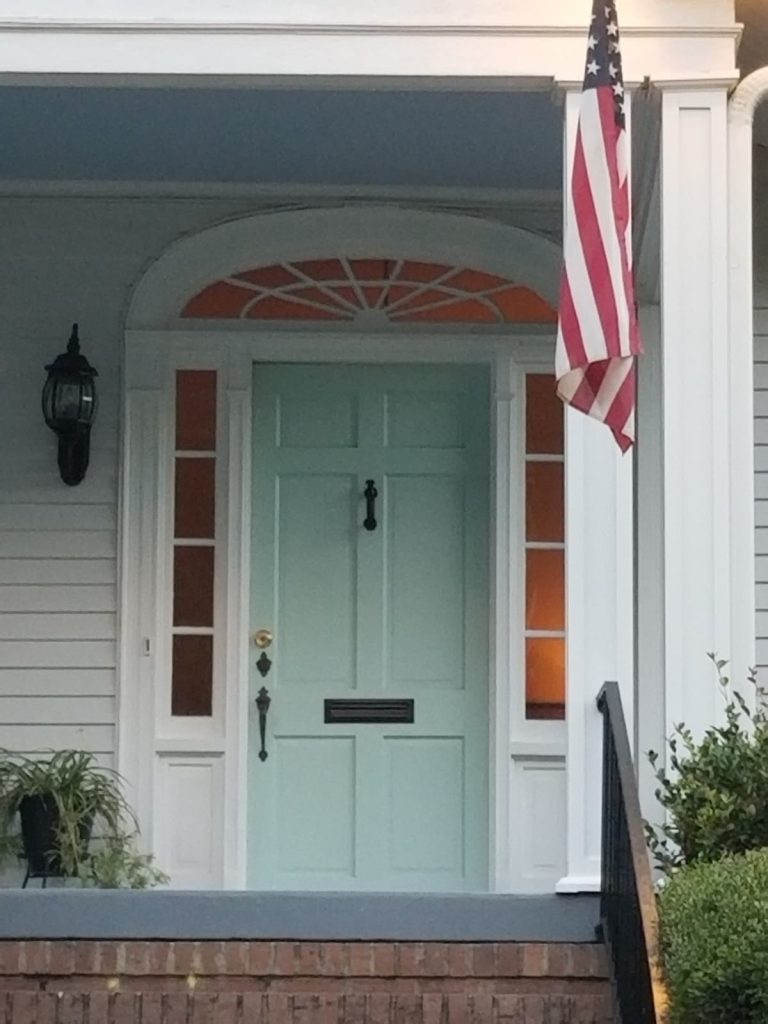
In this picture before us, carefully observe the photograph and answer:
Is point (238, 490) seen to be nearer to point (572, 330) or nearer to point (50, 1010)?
point (572, 330)

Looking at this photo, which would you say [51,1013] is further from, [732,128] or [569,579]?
[732,128]

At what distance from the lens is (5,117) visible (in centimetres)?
564

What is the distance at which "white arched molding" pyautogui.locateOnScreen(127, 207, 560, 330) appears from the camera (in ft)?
20.9

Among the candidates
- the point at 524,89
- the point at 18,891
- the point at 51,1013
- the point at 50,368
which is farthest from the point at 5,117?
the point at 51,1013

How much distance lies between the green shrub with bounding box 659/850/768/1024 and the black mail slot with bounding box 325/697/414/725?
2.77 metres

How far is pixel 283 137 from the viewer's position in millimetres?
5809

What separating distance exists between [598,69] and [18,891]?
2.85 meters

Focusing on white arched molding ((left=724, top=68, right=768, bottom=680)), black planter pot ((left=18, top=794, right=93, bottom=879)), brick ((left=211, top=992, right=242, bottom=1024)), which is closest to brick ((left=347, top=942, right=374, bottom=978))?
brick ((left=211, top=992, right=242, bottom=1024))

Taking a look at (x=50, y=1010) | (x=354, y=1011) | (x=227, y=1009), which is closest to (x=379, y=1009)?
(x=354, y=1011)

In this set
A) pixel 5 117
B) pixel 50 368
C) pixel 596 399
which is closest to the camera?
pixel 596 399

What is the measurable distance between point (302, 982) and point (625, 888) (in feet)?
3.42

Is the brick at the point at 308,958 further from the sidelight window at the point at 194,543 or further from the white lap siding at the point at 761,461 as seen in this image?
the white lap siding at the point at 761,461

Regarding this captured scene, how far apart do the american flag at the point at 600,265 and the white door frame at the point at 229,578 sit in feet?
6.32

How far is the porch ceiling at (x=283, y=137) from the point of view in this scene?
542cm
